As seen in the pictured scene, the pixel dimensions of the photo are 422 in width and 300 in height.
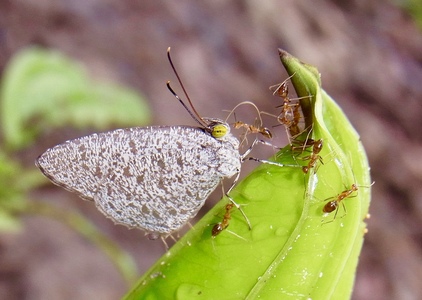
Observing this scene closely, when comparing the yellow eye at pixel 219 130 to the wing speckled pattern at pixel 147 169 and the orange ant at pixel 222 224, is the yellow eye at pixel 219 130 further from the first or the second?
the orange ant at pixel 222 224

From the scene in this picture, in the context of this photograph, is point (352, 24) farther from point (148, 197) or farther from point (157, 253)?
point (148, 197)

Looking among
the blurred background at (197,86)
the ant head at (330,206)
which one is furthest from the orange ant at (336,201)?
the blurred background at (197,86)

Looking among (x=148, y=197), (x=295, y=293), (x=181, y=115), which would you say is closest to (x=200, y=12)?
(x=181, y=115)

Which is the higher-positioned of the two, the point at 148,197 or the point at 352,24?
the point at 148,197

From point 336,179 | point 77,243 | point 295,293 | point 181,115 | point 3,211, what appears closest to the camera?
point 295,293

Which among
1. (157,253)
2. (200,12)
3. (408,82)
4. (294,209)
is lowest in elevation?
(157,253)

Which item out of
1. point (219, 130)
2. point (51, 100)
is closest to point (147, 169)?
point (219, 130)

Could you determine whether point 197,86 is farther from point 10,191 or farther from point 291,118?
point 291,118

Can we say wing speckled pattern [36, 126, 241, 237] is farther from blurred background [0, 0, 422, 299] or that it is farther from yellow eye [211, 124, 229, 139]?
blurred background [0, 0, 422, 299]
